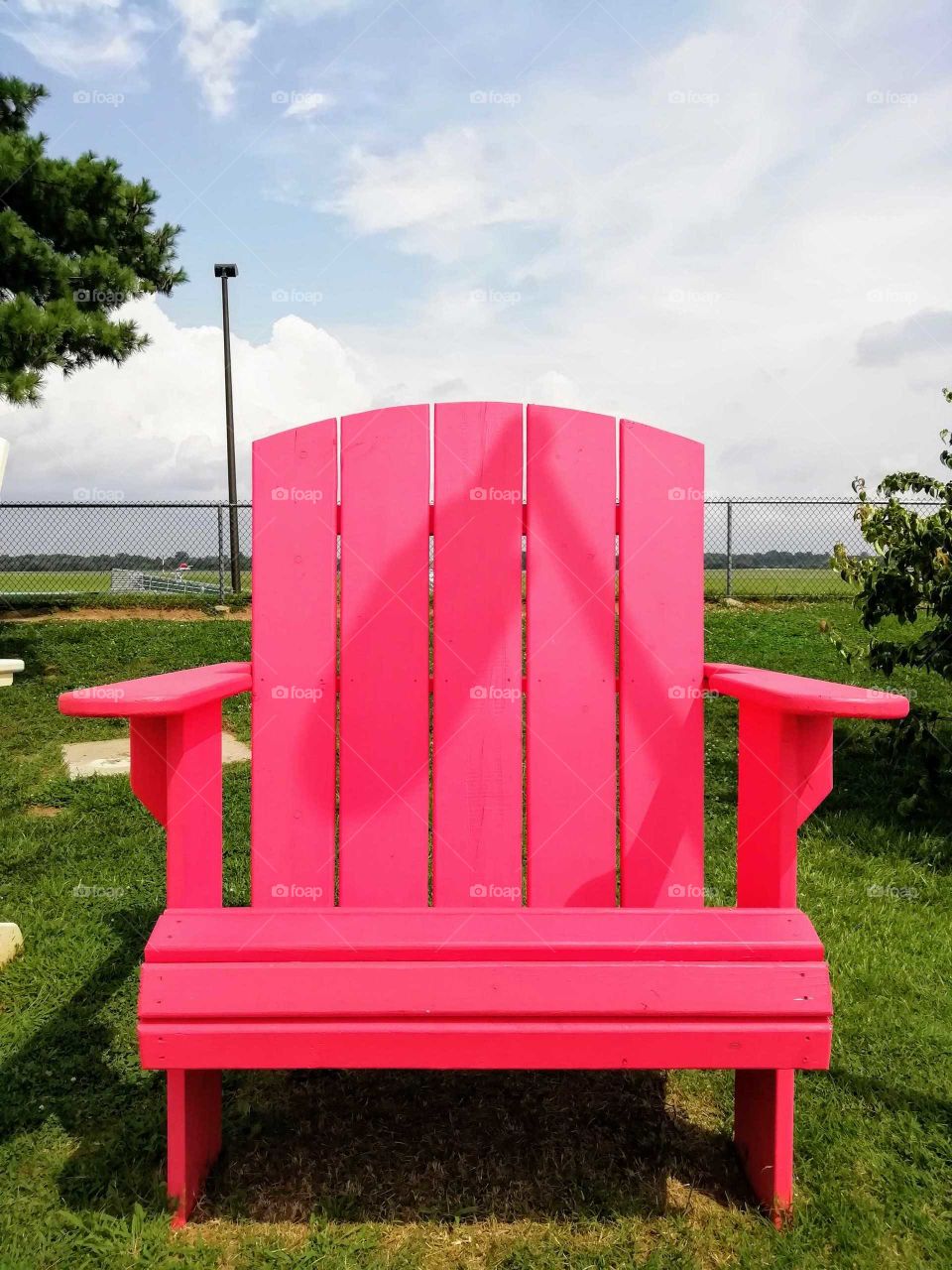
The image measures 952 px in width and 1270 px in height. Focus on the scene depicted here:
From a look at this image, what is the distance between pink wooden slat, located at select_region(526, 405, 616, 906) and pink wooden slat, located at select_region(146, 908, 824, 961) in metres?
0.34

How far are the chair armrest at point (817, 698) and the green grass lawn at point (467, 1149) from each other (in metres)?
0.92

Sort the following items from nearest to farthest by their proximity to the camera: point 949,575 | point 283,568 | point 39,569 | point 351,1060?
1. point 351,1060
2. point 283,568
3. point 949,575
4. point 39,569

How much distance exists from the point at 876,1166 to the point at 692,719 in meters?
0.93

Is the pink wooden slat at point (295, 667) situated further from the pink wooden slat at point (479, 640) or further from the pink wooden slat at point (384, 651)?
the pink wooden slat at point (479, 640)

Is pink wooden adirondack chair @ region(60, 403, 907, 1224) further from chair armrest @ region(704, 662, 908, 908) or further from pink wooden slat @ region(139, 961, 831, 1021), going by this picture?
pink wooden slat @ region(139, 961, 831, 1021)

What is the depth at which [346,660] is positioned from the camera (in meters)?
1.79

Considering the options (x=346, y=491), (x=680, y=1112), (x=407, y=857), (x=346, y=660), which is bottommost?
(x=680, y=1112)

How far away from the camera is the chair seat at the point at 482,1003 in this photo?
1.37 meters

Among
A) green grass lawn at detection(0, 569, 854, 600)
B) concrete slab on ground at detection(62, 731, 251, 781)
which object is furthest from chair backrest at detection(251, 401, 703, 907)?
green grass lawn at detection(0, 569, 854, 600)

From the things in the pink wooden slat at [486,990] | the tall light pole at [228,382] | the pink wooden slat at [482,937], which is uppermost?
the tall light pole at [228,382]

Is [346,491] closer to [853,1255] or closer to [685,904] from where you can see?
[685,904]

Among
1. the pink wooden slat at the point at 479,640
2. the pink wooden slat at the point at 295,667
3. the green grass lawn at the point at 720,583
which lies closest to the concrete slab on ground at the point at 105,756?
the pink wooden slat at the point at 295,667

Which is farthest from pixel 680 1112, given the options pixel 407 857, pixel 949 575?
pixel 949 575

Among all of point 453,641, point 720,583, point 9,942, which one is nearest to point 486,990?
point 453,641
